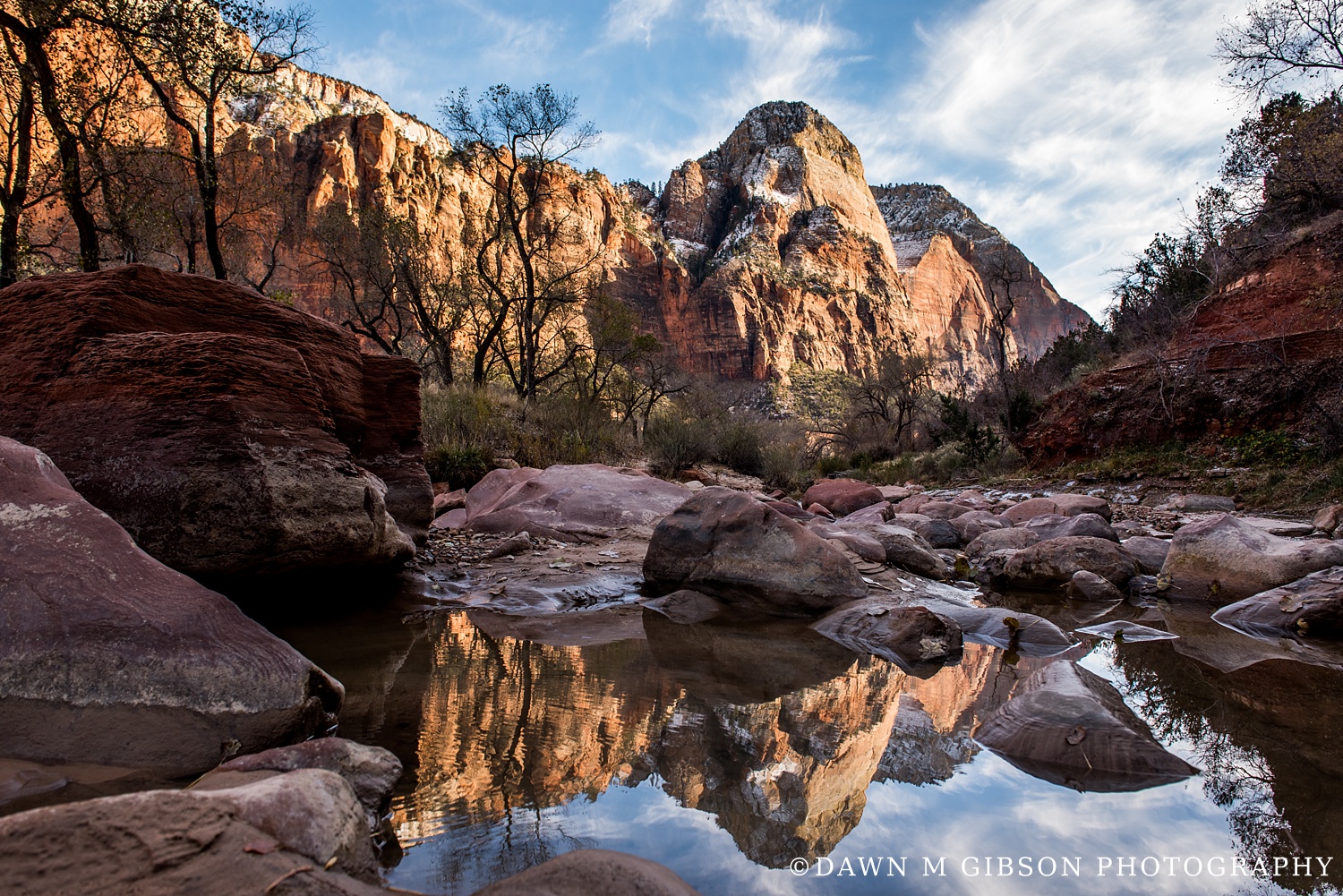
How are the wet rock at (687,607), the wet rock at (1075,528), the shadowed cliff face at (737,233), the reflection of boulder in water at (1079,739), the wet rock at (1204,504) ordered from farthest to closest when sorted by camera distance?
the shadowed cliff face at (737,233) → the wet rock at (1204,504) → the wet rock at (1075,528) → the wet rock at (687,607) → the reflection of boulder in water at (1079,739)

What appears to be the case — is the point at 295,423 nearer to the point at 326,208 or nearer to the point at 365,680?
the point at 365,680

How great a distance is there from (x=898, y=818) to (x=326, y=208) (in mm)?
23444

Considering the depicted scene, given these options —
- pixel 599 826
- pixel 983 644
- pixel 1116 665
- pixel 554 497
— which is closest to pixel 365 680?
pixel 599 826

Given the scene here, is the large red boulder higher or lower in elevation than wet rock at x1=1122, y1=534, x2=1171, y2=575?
higher

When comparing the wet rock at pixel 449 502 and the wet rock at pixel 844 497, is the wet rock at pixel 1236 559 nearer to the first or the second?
the wet rock at pixel 844 497

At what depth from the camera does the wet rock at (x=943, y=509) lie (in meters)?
8.42

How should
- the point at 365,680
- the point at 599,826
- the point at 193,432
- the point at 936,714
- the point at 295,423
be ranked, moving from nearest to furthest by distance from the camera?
the point at 599,826
the point at 936,714
the point at 365,680
the point at 193,432
the point at 295,423

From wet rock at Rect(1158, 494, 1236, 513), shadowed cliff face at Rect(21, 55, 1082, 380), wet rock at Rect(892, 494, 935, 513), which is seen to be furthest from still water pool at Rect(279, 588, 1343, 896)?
shadowed cliff face at Rect(21, 55, 1082, 380)

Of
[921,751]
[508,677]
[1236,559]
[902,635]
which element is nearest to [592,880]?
[921,751]

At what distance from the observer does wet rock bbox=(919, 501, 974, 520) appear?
8422 mm

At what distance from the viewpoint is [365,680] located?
8.57 feet

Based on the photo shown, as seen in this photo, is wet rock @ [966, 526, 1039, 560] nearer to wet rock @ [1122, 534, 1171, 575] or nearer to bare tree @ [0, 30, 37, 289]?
wet rock @ [1122, 534, 1171, 575]

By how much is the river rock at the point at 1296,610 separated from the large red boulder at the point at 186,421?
4.95 metres

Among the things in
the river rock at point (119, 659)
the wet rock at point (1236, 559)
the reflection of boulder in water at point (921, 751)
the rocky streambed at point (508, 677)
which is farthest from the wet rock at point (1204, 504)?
the river rock at point (119, 659)
